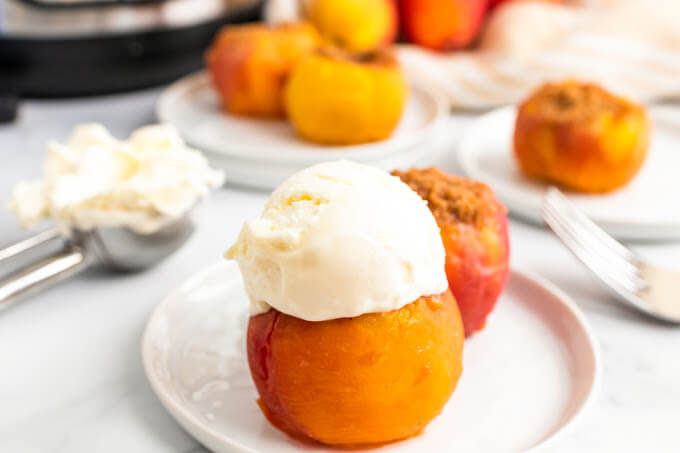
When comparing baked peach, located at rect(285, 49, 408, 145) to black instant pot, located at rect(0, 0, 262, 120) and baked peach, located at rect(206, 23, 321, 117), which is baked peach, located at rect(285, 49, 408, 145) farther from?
black instant pot, located at rect(0, 0, 262, 120)

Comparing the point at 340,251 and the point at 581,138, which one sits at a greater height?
the point at 340,251

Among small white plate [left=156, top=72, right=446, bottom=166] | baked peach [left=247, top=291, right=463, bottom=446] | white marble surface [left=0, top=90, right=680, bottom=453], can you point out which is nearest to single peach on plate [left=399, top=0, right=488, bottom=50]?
small white plate [left=156, top=72, right=446, bottom=166]

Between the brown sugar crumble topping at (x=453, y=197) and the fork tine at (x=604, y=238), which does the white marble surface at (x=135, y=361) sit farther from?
the brown sugar crumble topping at (x=453, y=197)

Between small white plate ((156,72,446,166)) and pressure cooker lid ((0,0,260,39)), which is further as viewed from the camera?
pressure cooker lid ((0,0,260,39))

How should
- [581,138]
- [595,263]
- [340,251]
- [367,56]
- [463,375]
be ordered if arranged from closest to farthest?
[340,251] < [463,375] < [595,263] < [581,138] < [367,56]

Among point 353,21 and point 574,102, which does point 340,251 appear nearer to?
point 574,102

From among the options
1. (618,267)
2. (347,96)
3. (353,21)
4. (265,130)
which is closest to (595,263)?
(618,267)

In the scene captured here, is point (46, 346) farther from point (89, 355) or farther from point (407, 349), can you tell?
point (407, 349)
